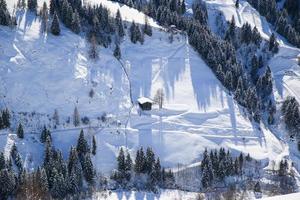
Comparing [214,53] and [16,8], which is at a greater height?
[16,8]

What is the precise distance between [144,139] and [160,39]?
3091 cm

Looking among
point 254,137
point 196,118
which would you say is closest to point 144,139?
point 196,118

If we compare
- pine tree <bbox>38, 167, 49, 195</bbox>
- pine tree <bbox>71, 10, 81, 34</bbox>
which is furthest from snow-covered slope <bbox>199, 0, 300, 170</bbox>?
pine tree <bbox>38, 167, 49, 195</bbox>

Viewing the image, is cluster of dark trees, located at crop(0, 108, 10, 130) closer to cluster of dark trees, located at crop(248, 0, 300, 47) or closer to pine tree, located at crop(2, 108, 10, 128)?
pine tree, located at crop(2, 108, 10, 128)

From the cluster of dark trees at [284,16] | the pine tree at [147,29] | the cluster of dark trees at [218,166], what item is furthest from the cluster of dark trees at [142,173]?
the cluster of dark trees at [284,16]

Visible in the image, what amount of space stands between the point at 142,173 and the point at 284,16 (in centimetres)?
8563

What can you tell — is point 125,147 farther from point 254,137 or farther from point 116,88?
point 254,137

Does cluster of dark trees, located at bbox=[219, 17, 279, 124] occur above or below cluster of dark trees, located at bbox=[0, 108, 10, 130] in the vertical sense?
above

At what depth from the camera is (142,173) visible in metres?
76.1

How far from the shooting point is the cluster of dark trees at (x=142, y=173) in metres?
74.5

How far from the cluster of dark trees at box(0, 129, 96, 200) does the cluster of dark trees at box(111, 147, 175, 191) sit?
15.5 feet

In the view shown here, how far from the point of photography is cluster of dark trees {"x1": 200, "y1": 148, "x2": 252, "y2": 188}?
76500 millimetres

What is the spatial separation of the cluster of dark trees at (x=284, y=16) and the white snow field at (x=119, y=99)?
39749mm

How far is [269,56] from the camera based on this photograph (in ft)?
390
